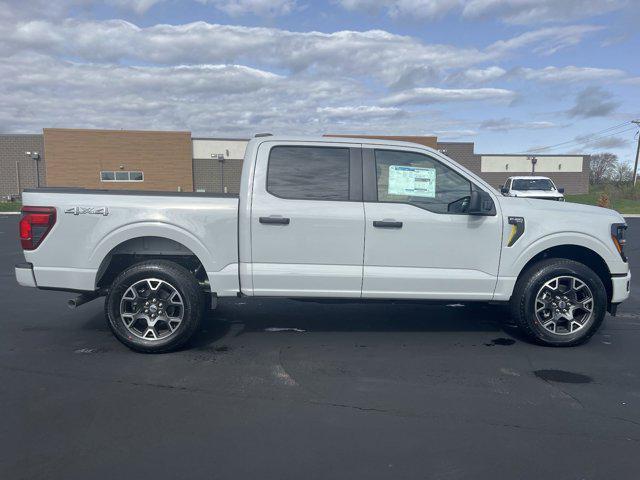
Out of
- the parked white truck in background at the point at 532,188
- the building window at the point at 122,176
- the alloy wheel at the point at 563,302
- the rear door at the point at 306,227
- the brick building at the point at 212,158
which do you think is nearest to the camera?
the rear door at the point at 306,227

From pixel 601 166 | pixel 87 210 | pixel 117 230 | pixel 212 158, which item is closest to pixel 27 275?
pixel 87 210

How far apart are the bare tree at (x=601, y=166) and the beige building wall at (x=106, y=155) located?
180 ft

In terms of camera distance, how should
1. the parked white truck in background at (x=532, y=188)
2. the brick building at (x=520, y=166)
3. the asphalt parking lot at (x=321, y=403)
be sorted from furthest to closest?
the brick building at (x=520, y=166)
the parked white truck in background at (x=532, y=188)
the asphalt parking lot at (x=321, y=403)

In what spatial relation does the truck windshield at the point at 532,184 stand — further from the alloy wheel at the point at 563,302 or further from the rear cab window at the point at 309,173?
the rear cab window at the point at 309,173

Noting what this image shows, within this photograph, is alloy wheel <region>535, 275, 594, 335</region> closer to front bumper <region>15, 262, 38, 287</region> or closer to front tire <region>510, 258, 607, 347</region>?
front tire <region>510, 258, 607, 347</region>

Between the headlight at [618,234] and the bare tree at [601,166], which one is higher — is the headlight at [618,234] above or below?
below

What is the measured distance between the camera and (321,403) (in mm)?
4051

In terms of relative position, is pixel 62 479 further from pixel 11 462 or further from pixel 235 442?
pixel 235 442

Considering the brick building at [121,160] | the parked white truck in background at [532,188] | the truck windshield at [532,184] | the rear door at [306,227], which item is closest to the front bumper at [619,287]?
the rear door at [306,227]

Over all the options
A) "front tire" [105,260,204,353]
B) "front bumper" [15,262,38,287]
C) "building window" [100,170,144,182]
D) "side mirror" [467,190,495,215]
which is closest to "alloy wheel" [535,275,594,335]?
"side mirror" [467,190,495,215]

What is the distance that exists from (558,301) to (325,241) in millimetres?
2429

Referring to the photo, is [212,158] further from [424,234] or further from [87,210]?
[424,234]

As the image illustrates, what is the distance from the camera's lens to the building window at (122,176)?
4025cm

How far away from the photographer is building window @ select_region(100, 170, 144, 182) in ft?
132
